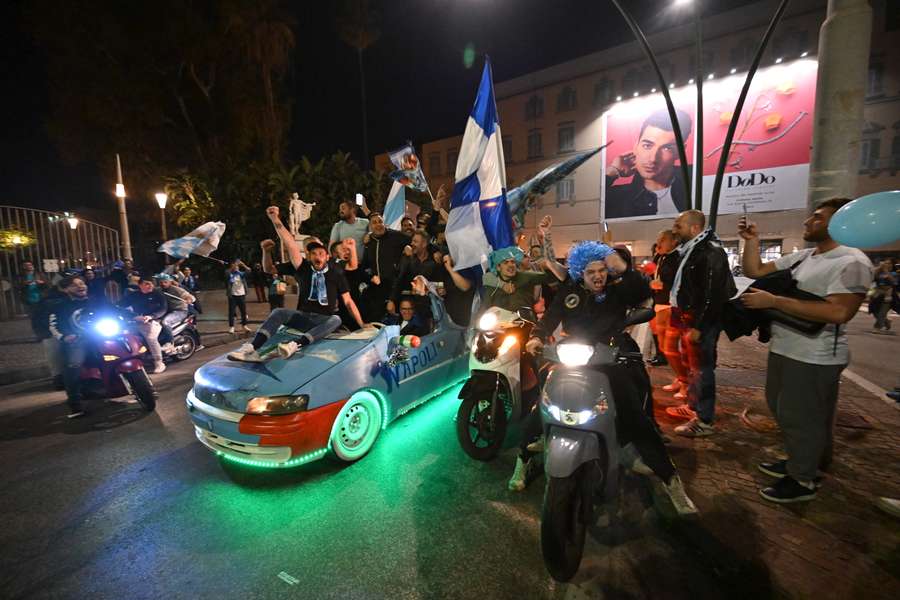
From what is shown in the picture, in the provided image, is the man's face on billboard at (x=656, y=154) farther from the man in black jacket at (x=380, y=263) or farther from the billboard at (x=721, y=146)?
the man in black jacket at (x=380, y=263)

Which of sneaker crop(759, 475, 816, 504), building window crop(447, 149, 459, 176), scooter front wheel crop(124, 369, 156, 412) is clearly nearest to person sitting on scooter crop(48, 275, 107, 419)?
scooter front wheel crop(124, 369, 156, 412)

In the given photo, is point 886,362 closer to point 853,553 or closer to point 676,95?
point 853,553

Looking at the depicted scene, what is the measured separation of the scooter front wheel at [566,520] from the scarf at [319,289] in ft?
9.76

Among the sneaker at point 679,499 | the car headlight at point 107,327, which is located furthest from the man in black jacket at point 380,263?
the sneaker at point 679,499

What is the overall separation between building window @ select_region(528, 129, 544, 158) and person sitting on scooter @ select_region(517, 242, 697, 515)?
33651 millimetres

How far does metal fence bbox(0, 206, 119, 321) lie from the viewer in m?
11.0

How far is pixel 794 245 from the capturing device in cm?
2267

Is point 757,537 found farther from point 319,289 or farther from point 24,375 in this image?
point 24,375

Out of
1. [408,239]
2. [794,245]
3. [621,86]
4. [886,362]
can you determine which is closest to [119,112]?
[408,239]

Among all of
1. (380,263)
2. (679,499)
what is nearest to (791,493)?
(679,499)

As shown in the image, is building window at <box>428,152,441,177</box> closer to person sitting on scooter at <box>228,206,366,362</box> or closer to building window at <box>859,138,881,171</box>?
building window at <box>859,138,881,171</box>

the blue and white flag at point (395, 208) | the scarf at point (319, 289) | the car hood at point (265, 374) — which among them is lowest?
the car hood at point (265, 374)

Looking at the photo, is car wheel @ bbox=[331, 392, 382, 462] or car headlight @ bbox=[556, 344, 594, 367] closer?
car headlight @ bbox=[556, 344, 594, 367]

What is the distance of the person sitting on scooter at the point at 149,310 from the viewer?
666 cm
